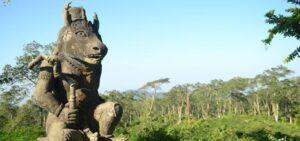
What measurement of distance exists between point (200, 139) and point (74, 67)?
7454 mm

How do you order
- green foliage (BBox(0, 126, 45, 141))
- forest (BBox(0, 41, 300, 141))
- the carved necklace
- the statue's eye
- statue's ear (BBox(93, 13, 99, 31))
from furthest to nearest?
forest (BBox(0, 41, 300, 141)), green foliage (BBox(0, 126, 45, 141)), statue's ear (BBox(93, 13, 99, 31)), the statue's eye, the carved necklace

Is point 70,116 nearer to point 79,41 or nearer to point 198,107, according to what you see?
point 79,41

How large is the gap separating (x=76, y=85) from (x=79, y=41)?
59cm

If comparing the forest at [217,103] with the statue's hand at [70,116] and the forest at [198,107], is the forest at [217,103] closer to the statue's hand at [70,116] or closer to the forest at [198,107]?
the forest at [198,107]

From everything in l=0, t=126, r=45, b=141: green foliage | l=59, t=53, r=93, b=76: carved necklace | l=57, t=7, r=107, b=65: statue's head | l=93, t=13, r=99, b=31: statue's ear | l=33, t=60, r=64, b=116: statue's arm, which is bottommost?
l=0, t=126, r=45, b=141: green foliage

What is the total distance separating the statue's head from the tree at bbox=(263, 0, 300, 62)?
242 cm

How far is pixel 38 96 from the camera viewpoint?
4.64m

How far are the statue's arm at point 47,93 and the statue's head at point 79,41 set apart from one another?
0.35 m

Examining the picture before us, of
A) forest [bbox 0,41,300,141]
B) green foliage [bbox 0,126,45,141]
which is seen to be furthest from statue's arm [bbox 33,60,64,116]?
forest [bbox 0,41,300,141]

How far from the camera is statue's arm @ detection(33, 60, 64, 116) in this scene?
4.64 m

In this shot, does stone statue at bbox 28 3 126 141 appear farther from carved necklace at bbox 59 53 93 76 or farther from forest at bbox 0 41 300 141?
forest at bbox 0 41 300 141

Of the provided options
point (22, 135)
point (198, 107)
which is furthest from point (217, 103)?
point (22, 135)

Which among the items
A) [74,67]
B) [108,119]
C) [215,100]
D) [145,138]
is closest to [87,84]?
[74,67]

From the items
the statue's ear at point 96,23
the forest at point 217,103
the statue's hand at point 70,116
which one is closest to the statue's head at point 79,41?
the statue's ear at point 96,23
